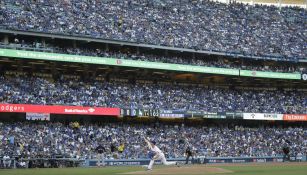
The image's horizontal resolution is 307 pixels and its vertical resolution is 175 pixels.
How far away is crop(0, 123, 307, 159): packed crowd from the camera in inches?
1623

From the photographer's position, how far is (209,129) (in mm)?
54312

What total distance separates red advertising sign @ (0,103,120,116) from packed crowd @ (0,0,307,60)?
24.2 feet

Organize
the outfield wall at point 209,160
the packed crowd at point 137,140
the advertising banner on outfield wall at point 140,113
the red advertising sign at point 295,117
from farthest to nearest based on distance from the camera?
the red advertising sign at point 295,117 < the advertising banner on outfield wall at point 140,113 < the outfield wall at point 209,160 < the packed crowd at point 137,140

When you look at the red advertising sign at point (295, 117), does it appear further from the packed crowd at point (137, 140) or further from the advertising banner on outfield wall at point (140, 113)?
the advertising banner on outfield wall at point (140, 113)

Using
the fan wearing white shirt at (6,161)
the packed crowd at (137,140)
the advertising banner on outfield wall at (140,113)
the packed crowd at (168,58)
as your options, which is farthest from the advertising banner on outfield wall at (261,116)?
the fan wearing white shirt at (6,161)

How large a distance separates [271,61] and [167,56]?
13.8m

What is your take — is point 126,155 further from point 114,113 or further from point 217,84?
point 217,84

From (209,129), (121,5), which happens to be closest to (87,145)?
(209,129)

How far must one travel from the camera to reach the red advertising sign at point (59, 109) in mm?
42656

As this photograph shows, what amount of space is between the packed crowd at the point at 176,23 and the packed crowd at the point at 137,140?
352 inches

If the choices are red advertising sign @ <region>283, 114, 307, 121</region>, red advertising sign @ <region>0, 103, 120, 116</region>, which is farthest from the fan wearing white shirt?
red advertising sign @ <region>283, 114, 307, 121</region>

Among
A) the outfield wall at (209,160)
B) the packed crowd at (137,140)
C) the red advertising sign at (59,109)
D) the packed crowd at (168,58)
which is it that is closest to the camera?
the packed crowd at (137,140)

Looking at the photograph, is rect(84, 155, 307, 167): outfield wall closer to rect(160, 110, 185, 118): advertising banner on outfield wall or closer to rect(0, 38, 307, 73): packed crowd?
rect(160, 110, 185, 118): advertising banner on outfield wall

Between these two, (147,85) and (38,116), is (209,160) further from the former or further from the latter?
(38,116)
